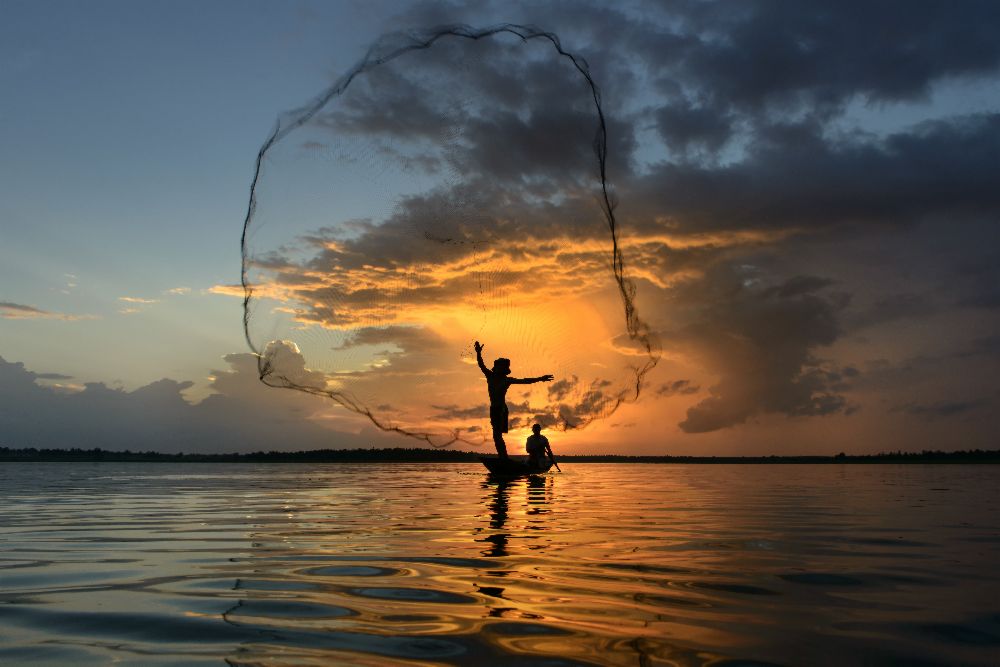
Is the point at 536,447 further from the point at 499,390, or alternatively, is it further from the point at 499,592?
the point at 499,592

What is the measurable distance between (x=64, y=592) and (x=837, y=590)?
7095 mm

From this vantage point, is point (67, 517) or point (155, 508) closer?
point (67, 517)

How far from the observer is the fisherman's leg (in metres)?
28.4

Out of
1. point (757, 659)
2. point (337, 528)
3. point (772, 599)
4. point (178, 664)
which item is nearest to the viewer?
point (178, 664)

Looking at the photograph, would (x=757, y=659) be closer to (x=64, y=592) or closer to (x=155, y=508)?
(x=64, y=592)

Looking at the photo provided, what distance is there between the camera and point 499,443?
28875 millimetres

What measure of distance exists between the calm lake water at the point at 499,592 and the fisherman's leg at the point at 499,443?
14.5 m

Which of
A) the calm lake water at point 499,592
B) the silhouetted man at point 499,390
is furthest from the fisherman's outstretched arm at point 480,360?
the calm lake water at point 499,592

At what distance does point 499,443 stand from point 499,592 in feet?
73.2

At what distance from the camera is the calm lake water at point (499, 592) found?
4785 millimetres

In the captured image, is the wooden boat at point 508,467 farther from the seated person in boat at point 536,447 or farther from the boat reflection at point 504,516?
the boat reflection at point 504,516

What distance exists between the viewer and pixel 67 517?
49.8 feet

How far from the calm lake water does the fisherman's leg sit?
14.5 m

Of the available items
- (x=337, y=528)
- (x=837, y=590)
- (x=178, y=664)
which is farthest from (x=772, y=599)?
(x=337, y=528)
